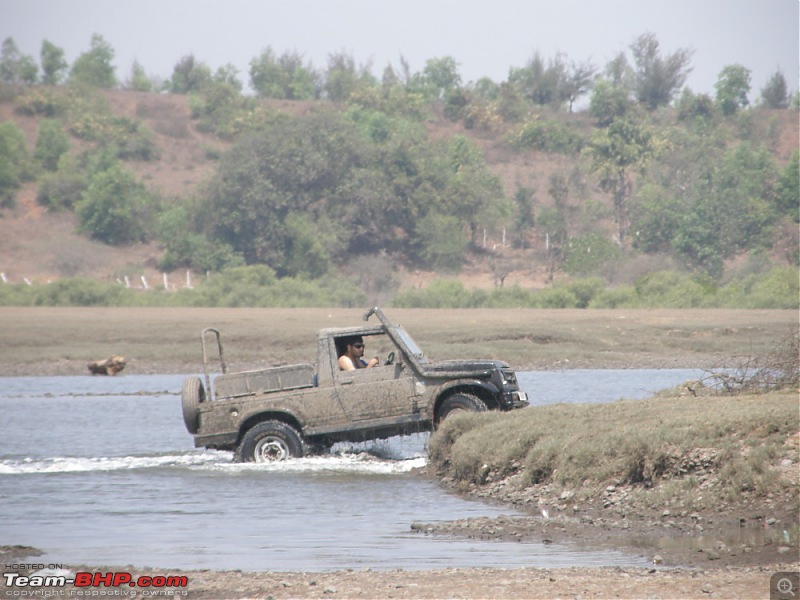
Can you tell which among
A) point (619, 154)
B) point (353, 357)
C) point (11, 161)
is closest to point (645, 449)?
point (353, 357)

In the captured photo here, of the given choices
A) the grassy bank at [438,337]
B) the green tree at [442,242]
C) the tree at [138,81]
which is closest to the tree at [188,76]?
the tree at [138,81]

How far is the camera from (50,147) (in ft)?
287

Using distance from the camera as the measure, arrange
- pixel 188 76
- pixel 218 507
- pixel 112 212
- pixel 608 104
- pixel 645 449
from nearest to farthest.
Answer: pixel 645 449
pixel 218 507
pixel 112 212
pixel 608 104
pixel 188 76

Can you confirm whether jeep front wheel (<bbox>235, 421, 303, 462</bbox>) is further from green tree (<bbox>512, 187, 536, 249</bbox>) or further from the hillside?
green tree (<bbox>512, 187, 536, 249</bbox>)

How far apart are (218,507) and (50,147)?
77252 millimetres

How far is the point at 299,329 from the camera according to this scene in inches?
1594

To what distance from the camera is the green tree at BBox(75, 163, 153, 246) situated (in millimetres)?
74375

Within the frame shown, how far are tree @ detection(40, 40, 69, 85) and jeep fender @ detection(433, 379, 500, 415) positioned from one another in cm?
10087

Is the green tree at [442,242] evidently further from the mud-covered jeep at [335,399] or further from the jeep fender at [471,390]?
the jeep fender at [471,390]

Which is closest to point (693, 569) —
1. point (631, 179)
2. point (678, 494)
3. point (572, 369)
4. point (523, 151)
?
point (678, 494)

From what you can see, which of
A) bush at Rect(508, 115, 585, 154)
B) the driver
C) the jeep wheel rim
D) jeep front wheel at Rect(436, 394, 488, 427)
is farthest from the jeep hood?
bush at Rect(508, 115, 585, 154)

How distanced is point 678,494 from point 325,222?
5907 centimetres

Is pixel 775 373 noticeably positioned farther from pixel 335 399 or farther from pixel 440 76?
pixel 440 76

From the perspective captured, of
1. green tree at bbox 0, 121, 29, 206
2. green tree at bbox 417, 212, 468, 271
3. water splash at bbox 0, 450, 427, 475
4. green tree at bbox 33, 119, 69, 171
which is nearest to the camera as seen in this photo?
water splash at bbox 0, 450, 427, 475
